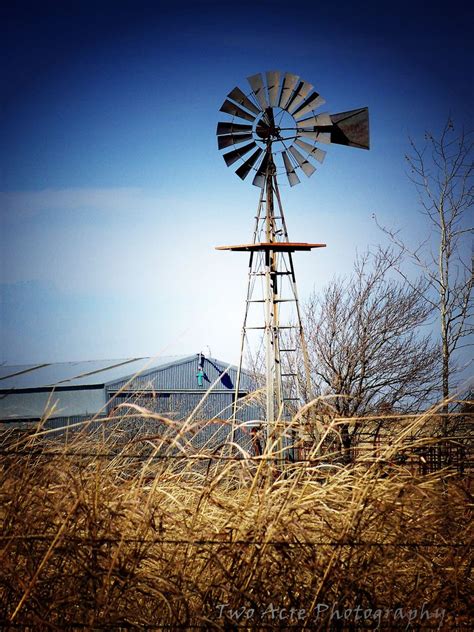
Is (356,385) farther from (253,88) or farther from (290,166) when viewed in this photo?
(253,88)

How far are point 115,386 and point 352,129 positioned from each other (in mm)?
10835

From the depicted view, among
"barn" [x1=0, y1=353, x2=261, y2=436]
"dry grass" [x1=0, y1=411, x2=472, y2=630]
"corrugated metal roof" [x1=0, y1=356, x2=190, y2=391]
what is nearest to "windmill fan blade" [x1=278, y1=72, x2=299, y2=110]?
"corrugated metal roof" [x1=0, y1=356, x2=190, y2=391]

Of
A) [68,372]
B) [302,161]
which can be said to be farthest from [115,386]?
[302,161]

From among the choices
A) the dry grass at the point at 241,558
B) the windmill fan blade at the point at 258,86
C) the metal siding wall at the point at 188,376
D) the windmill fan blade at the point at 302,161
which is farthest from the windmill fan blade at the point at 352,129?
the metal siding wall at the point at 188,376

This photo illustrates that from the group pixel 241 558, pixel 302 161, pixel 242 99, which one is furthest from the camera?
pixel 302 161

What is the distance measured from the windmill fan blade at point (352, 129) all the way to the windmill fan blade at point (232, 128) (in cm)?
104

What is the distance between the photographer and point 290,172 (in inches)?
340

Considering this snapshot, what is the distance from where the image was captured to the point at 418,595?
181 cm

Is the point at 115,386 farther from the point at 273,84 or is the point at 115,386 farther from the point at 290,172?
the point at 273,84

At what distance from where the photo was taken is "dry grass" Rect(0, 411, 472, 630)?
1.71 meters

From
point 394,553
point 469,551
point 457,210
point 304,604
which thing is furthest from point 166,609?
point 457,210

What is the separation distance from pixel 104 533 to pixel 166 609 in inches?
9.6

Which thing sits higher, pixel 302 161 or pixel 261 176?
pixel 302 161

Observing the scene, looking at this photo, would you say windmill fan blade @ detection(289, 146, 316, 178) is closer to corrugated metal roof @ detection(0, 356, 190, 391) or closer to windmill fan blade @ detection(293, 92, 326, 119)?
windmill fan blade @ detection(293, 92, 326, 119)
